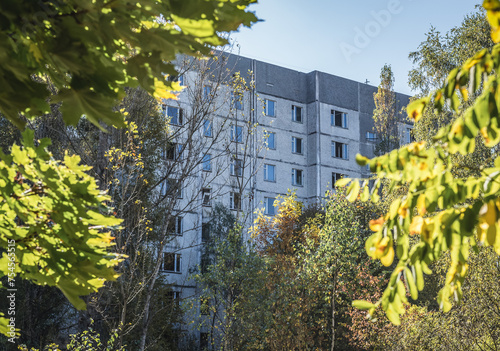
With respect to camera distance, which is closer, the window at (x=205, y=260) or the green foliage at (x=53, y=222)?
the green foliage at (x=53, y=222)

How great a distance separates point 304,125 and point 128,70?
109ft

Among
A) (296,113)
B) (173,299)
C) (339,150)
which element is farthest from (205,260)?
(173,299)

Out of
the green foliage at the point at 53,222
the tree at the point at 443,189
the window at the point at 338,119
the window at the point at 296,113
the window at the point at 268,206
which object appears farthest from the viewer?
the window at the point at 338,119

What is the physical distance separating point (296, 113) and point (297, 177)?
13.0 ft

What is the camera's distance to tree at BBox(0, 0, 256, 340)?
216cm

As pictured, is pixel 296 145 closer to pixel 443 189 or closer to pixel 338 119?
pixel 338 119

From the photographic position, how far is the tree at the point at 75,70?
7.08 feet

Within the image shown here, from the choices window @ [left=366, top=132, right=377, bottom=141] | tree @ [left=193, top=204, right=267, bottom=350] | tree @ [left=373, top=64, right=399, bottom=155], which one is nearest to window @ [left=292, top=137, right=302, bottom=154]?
tree @ [left=373, top=64, right=399, bottom=155]

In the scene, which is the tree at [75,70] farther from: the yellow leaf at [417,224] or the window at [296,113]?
the window at [296,113]

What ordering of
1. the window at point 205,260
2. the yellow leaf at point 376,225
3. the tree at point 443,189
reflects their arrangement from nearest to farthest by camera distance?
the tree at point 443,189 → the yellow leaf at point 376,225 → the window at point 205,260

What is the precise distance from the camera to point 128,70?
2.36 meters

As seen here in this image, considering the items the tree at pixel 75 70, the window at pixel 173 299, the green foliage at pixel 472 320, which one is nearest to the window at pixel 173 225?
the window at pixel 173 299

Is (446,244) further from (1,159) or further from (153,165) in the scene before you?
(153,165)

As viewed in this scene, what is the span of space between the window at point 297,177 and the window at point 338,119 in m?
3.81
